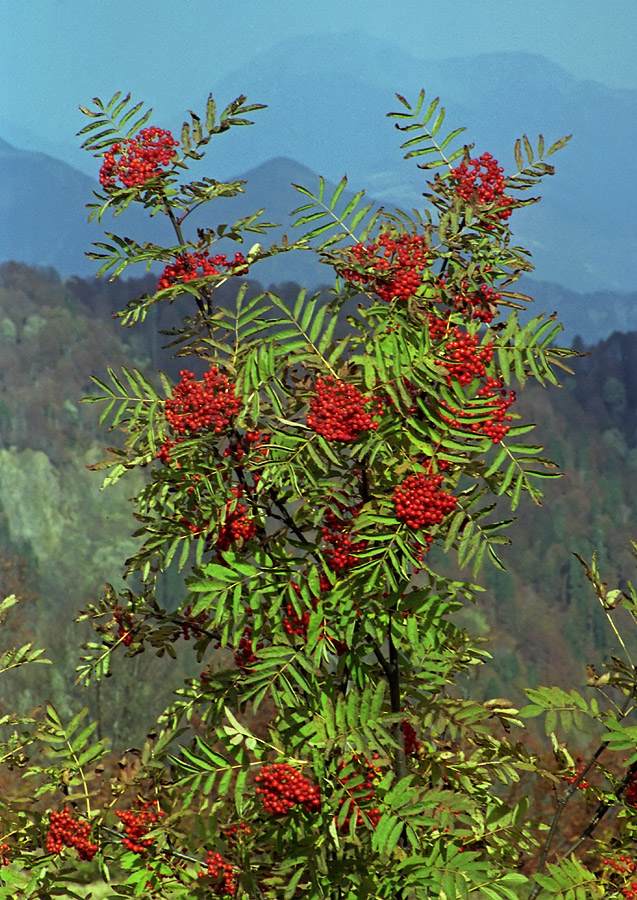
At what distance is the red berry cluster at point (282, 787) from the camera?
1564mm

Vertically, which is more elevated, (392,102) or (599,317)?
(392,102)

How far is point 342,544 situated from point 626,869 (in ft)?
2.64

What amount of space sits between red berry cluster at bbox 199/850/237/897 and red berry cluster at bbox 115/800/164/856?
0.39 ft

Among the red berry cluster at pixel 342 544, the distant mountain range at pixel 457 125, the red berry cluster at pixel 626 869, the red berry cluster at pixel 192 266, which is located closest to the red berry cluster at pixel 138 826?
the red berry cluster at pixel 342 544

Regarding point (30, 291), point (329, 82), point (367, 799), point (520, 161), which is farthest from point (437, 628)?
point (329, 82)

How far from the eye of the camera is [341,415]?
5.06 feet

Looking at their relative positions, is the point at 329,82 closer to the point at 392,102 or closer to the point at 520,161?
the point at 392,102

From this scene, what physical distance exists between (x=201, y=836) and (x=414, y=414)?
2.85ft

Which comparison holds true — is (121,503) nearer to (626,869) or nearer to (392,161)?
(392,161)

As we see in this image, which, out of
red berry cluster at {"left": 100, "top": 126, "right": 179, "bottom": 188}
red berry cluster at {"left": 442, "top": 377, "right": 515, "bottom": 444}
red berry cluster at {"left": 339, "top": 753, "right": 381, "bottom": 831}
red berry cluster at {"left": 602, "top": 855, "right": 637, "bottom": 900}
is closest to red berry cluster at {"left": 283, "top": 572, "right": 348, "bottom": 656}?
red berry cluster at {"left": 339, "top": 753, "right": 381, "bottom": 831}

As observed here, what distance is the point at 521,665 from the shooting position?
9305 mm

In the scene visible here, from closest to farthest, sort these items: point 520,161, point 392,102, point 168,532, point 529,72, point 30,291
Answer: point 168,532, point 520,161, point 30,291, point 529,72, point 392,102

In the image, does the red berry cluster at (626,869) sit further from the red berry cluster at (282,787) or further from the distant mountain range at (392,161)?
the distant mountain range at (392,161)

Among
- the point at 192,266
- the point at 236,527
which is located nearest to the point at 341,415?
the point at 236,527
